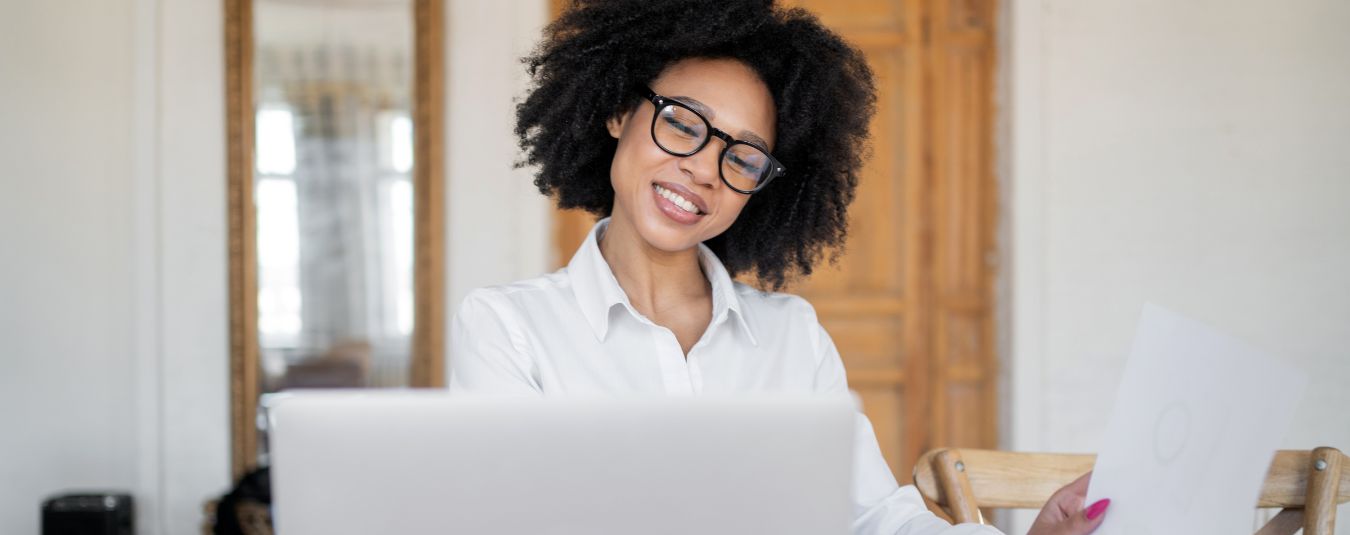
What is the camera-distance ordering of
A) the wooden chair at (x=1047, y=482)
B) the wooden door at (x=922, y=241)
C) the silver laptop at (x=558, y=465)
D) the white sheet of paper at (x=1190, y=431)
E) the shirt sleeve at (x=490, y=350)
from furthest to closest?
the wooden door at (x=922, y=241)
the wooden chair at (x=1047, y=482)
the shirt sleeve at (x=490, y=350)
the white sheet of paper at (x=1190, y=431)
the silver laptop at (x=558, y=465)

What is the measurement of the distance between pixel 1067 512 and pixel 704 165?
1.90ft

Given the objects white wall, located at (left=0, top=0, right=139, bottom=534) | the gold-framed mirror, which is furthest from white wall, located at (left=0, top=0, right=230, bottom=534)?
the gold-framed mirror

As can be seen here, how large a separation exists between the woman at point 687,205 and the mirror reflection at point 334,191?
1.97 metres

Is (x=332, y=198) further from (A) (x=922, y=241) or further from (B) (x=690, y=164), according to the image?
(B) (x=690, y=164)

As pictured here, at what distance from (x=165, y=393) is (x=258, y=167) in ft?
2.47

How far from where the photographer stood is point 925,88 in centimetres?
390

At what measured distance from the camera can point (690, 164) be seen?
57.9 inches

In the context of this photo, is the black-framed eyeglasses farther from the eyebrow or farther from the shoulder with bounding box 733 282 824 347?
the shoulder with bounding box 733 282 824 347

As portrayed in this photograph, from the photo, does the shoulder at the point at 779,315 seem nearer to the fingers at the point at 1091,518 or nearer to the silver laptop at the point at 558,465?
the fingers at the point at 1091,518

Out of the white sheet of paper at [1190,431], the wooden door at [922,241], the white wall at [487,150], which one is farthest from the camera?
the wooden door at [922,241]

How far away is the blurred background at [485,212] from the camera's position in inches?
143

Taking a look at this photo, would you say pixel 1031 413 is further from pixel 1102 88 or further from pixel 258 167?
pixel 258 167

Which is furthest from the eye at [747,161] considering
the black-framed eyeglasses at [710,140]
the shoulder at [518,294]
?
the shoulder at [518,294]

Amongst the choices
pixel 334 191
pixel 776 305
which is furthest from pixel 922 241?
pixel 776 305
